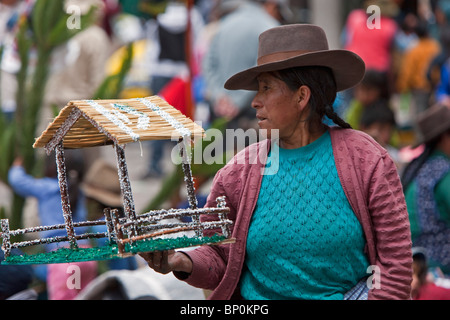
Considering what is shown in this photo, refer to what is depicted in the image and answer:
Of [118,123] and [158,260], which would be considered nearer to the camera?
[118,123]

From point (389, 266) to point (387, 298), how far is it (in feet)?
0.37

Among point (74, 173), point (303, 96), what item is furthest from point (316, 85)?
point (74, 173)

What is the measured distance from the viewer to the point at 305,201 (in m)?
2.94

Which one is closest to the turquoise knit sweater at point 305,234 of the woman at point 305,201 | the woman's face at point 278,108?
the woman at point 305,201

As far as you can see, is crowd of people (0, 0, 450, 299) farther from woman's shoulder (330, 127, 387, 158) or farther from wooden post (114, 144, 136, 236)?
wooden post (114, 144, 136, 236)

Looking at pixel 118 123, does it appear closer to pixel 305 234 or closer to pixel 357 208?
pixel 305 234

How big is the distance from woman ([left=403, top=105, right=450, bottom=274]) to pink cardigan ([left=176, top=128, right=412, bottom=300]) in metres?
2.04

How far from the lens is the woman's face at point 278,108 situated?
3.01 metres

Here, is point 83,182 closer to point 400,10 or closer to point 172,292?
point 172,292

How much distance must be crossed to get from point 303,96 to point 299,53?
166 millimetres

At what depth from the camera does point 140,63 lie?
1103cm

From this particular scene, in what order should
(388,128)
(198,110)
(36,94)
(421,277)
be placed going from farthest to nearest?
(198,110) → (388,128) → (36,94) → (421,277)

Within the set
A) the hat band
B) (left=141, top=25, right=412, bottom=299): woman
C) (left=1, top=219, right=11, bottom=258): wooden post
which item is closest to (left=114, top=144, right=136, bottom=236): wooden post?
(left=141, top=25, right=412, bottom=299): woman
